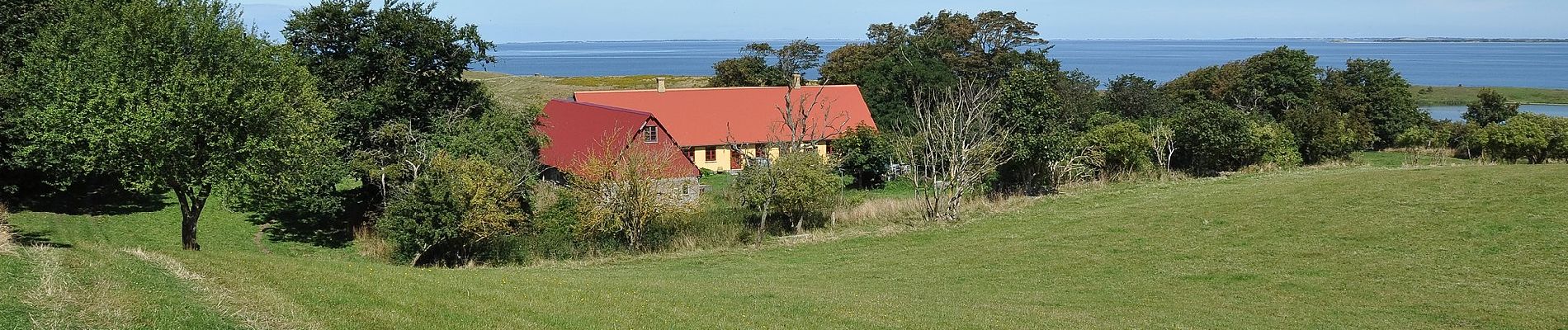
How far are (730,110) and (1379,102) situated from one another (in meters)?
41.0

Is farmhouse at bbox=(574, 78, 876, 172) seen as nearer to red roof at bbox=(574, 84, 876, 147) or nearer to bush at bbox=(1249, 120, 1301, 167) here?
red roof at bbox=(574, 84, 876, 147)

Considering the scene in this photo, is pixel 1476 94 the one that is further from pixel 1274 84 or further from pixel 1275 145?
pixel 1275 145

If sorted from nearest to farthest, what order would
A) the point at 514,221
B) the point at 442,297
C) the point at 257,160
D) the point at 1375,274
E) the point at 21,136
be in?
the point at 442,297, the point at 1375,274, the point at 257,160, the point at 21,136, the point at 514,221

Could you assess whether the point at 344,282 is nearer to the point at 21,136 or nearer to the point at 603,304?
the point at 603,304

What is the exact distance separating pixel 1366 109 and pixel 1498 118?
34.9 ft

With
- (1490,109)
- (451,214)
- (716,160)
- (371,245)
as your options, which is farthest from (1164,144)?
(1490,109)

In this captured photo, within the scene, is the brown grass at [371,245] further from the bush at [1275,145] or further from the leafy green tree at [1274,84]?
the leafy green tree at [1274,84]

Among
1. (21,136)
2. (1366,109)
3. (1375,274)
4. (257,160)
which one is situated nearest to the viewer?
(1375,274)

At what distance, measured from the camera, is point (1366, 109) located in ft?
208

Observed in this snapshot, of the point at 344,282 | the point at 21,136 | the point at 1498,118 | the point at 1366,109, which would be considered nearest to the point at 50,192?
the point at 21,136

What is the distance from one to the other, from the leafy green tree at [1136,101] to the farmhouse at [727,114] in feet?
62.8

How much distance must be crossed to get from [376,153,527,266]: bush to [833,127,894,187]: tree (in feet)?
63.7

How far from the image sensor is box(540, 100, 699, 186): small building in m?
41.6

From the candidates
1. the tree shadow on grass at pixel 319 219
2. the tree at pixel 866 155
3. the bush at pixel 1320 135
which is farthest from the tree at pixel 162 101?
the bush at pixel 1320 135
